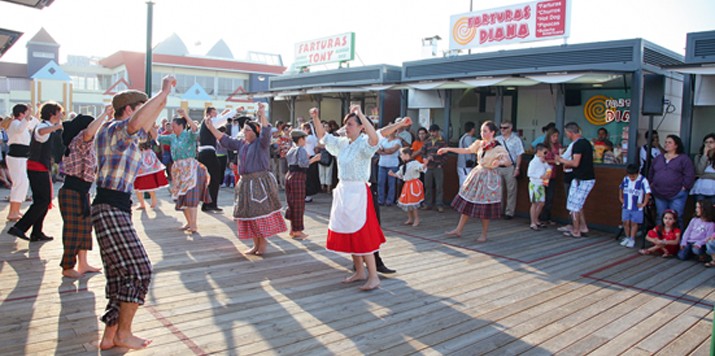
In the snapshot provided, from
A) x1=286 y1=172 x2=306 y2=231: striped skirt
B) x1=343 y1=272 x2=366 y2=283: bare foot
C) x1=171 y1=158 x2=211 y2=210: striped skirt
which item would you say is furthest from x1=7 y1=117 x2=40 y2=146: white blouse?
x1=343 y1=272 x2=366 y2=283: bare foot

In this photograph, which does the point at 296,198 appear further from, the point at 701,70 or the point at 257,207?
the point at 701,70

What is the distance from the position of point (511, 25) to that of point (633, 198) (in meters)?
5.46

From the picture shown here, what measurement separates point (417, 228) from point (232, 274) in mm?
3795

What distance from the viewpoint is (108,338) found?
3.57 metres

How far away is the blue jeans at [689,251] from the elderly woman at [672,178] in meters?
0.62

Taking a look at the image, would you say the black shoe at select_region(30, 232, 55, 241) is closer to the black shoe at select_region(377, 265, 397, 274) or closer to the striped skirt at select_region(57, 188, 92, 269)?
the striped skirt at select_region(57, 188, 92, 269)

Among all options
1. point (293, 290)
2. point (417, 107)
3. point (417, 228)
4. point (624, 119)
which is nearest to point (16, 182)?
point (293, 290)

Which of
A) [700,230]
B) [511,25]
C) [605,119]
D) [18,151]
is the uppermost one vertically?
[511,25]

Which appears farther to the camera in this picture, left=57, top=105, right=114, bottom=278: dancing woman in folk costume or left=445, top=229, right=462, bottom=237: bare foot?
left=445, top=229, right=462, bottom=237: bare foot

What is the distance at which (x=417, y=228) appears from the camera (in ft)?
28.4

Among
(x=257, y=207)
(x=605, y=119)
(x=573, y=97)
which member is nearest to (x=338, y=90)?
(x=573, y=97)

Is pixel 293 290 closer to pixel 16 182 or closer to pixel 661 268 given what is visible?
pixel 661 268

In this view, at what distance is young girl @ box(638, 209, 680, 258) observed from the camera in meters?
7.02

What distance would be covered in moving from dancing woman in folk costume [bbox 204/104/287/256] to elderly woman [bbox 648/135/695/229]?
533cm
